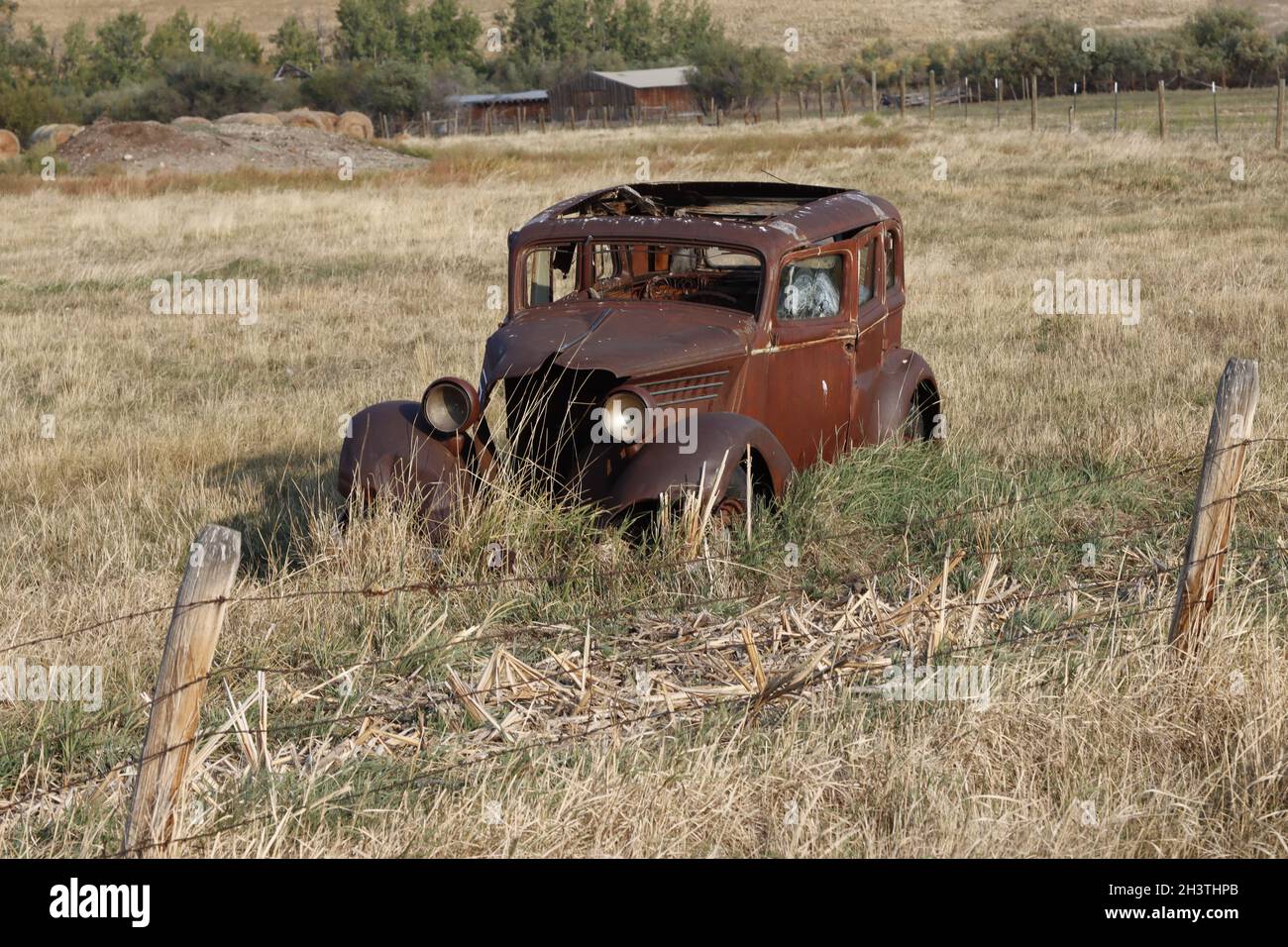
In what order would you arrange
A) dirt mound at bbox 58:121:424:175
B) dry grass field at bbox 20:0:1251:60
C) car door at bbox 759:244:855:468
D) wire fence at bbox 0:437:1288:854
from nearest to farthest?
1. wire fence at bbox 0:437:1288:854
2. car door at bbox 759:244:855:468
3. dirt mound at bbox 58:121:424:175
4. dry grass field at bbox 20:0:1251:60

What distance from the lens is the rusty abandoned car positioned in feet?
20.2

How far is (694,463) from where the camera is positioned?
19.2ft

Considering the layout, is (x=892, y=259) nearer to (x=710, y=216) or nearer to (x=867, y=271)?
(x=867, y=271)

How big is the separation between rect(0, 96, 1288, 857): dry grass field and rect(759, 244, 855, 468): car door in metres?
0.27

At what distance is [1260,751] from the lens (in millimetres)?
4125

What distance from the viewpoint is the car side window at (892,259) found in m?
8.20

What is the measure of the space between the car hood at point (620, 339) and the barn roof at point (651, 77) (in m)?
71.3

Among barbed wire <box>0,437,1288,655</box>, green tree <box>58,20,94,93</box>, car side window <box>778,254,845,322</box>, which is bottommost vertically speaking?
barbed wire <box>0,437,1288,655</box>

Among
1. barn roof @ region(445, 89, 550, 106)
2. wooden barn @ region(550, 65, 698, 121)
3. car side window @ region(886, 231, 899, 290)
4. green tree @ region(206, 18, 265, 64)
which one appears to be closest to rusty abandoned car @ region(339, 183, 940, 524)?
car side window @ region(886, 231, 899, 290)

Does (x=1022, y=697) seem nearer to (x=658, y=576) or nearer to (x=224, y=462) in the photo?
(x=658, y=576)

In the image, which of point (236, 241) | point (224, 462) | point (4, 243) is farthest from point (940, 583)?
point (4, 243)

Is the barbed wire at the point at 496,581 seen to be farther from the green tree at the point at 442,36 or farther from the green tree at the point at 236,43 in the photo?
the green tree at the point at 236,43

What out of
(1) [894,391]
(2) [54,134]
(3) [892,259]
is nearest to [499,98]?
(2) [54,134]

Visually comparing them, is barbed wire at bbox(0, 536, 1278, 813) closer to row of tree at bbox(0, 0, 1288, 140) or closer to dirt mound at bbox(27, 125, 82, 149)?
row of tree at bbox(0, 0, 1288, 140)
